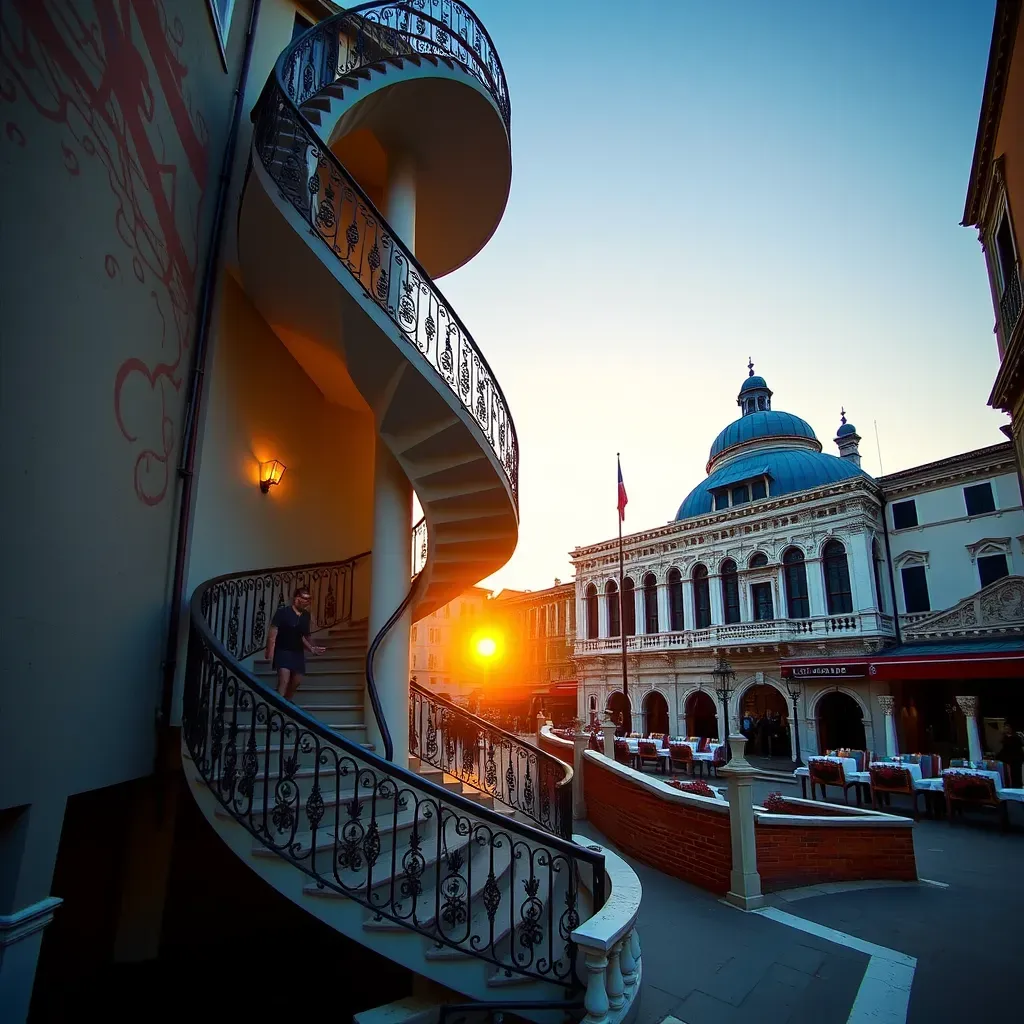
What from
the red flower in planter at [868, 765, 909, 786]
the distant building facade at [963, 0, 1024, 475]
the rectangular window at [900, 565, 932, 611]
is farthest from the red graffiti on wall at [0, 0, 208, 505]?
the rectangular window at [900, 565, 932, 611]

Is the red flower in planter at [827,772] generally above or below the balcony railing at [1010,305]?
below

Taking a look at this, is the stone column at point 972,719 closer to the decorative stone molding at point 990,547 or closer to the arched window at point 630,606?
the decorative stone molding at point 990,547

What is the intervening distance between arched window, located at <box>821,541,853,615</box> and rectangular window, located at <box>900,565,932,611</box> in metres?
1.97

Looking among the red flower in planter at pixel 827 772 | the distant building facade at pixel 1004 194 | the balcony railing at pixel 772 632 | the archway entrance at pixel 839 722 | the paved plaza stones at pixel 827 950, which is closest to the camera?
the paved plaza stones at pixel 827 950

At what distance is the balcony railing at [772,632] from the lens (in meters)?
21.2

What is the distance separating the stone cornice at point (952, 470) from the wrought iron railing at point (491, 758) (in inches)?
812

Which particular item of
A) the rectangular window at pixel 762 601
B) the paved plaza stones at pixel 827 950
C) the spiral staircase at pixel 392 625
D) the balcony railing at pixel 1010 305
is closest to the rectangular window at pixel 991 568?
the rectangular window at pixel 762 601

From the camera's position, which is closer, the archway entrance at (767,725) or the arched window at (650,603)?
the archway entrance at (767,725)

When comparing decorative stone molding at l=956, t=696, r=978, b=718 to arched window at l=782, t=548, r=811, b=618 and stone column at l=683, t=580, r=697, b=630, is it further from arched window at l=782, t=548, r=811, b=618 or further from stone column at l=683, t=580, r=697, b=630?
stone column at l=683, t=580, r=697, b=630

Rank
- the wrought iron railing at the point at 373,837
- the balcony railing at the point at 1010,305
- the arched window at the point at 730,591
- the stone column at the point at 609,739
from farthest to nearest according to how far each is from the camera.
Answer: the arched window at the point at 730,591 → the stone column at the point at 609,739 → the balcony railing at the point at 1010,305 → the wrought iron railing at the point at 373,837

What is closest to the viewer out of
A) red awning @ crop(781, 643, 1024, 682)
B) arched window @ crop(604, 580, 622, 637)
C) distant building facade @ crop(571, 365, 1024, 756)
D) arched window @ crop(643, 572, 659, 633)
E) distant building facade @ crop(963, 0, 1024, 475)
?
distant building facade @ crop(963, 0, 1024, 475)

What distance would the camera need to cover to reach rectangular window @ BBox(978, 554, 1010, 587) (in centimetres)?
1988

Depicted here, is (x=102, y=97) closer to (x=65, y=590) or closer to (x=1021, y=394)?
(x=65, y=590)

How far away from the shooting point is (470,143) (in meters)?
7.44
